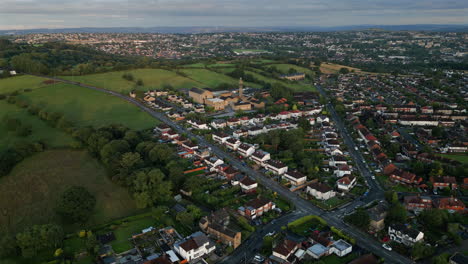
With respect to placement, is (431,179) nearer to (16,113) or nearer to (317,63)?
(16,113)

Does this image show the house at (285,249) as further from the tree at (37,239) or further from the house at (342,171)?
the tree at (37,239)

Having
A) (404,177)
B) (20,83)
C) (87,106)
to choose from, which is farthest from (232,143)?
(20,83)

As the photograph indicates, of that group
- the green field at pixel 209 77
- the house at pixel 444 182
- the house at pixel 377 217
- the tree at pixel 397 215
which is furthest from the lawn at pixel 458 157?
the green field at pixel 209 77

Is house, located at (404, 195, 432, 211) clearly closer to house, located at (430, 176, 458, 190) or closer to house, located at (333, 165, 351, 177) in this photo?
house, located at (430, 176, 458, 190)

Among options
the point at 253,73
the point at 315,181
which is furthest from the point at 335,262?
the point at 253,73

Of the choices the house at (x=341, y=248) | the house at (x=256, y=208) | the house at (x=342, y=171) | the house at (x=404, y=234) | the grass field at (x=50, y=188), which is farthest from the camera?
the house at (x=342, y=171)

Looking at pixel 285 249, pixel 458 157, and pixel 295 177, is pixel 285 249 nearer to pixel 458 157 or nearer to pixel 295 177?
pixel 295 177
